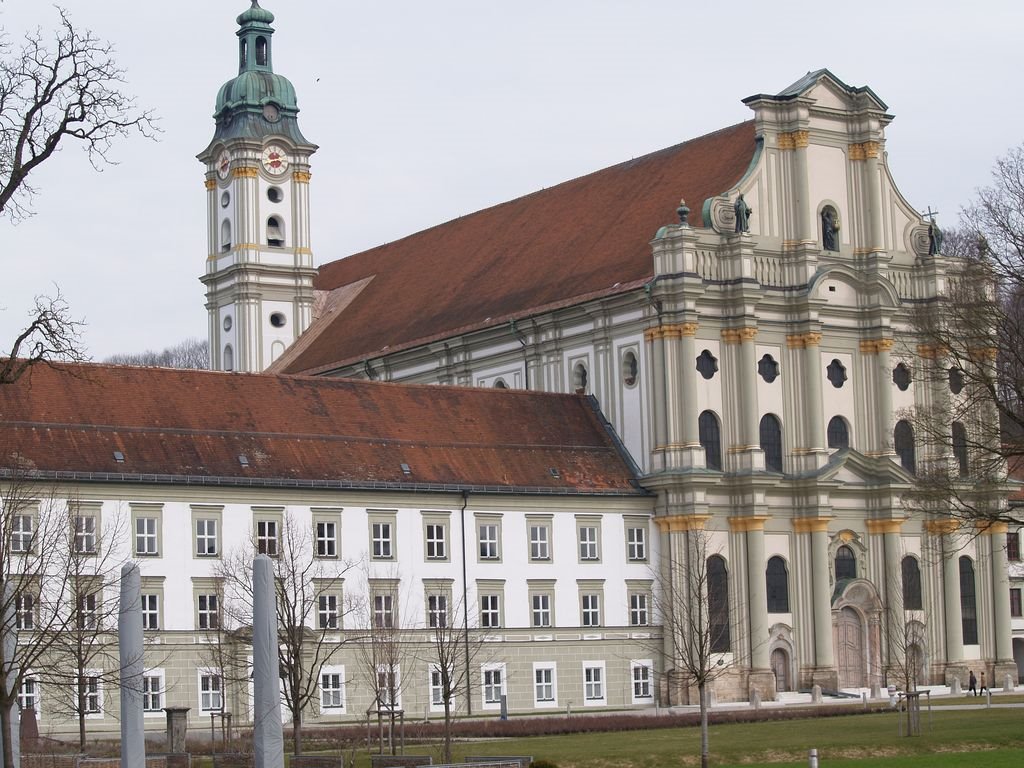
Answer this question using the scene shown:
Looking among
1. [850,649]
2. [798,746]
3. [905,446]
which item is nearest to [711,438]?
[905,446]

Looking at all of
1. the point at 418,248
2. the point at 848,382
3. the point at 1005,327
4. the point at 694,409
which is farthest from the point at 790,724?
the point at 418,248

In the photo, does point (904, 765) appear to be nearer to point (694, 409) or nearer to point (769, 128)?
point (694, 409)

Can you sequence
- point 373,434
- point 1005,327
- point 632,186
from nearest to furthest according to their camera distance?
point 1005,327 → point 373,434 → point 632,186

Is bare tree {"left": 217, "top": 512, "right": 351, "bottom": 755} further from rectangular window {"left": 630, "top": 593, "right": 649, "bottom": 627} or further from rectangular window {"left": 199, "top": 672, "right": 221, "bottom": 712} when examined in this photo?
rectangular window {"left": 630, "top": 593, "right": 649, "bottom": 627}

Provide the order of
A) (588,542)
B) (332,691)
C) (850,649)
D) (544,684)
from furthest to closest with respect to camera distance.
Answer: (850,649), (588,542), (544,684), (332,691)

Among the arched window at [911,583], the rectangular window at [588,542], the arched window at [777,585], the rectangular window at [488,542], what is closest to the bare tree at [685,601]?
the arched window at [777,585]

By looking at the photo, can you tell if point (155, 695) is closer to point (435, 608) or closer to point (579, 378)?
point (435, 608)

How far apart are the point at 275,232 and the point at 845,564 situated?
37.9 metres

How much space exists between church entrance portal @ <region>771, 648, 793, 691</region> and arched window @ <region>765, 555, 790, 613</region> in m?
1.69

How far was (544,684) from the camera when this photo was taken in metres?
74.6

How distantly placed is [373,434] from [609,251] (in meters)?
15.8

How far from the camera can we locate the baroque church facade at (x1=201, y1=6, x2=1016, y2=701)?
79.1 meters

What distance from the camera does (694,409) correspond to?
78.5 metres

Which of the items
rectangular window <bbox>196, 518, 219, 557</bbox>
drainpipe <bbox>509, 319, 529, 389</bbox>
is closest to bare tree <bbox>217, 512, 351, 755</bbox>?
rectangular window <bbox>196, 518, 219, 557</bbox>
